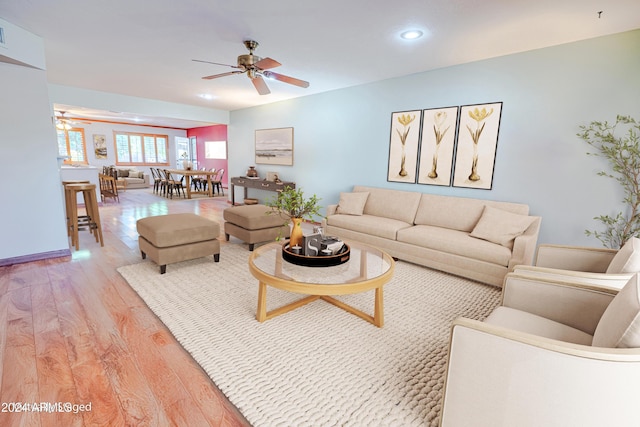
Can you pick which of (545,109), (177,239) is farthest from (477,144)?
(177,239)

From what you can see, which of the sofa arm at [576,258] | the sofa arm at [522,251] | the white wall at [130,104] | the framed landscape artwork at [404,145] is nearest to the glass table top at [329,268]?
the sofa arm at [576,258]

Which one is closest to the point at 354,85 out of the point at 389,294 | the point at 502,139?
the point at 502,139

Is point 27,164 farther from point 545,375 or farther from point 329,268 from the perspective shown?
point 545,375

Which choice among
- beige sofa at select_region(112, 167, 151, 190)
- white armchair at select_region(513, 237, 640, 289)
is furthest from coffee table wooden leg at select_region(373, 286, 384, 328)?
beige sofa at select_region(112, 167, 151, 190)

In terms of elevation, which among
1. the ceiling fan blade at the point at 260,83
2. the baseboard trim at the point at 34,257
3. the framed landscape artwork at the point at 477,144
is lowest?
the baseboard trim at the point at 34,257

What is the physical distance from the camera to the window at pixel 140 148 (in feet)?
37.1

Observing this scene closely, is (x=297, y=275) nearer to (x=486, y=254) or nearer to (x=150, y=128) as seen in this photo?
(x=486, y=254)

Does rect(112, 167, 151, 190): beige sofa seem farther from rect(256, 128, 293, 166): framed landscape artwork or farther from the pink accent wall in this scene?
rect(256, 128, 293, 166): framed landscape artwork

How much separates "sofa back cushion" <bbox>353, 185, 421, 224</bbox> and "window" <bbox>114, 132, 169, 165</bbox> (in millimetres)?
10683

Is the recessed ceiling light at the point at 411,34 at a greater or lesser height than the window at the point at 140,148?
greater

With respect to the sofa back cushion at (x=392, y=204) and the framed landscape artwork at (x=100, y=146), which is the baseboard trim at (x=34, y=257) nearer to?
the sofa back cushion at (x=392, y=204)

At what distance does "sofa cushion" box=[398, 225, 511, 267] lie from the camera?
9.75 ft

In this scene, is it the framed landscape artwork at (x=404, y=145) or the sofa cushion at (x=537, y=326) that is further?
the framed landscape artwork at (x=404, y=145)

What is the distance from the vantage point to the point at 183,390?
1644mm
